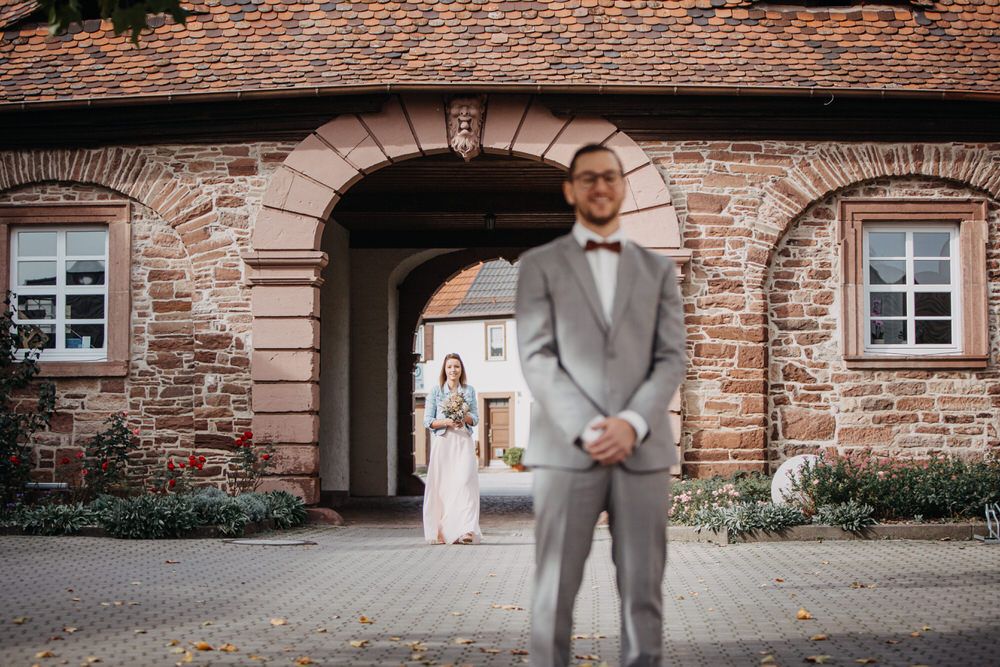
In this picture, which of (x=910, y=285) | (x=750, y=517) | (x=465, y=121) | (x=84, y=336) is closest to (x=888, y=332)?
(x=910, y=285)

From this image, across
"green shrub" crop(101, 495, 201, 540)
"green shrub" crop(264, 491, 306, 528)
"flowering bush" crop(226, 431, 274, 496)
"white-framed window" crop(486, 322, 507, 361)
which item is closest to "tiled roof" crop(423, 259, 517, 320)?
"white-framed window" crop(486, 322, 507, 361)

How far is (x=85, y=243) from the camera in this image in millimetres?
12992

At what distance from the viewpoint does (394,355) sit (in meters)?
19.2

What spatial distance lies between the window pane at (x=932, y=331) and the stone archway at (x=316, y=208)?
2978 mm

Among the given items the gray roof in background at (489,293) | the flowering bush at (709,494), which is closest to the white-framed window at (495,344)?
the gray roof in background at (489,293)

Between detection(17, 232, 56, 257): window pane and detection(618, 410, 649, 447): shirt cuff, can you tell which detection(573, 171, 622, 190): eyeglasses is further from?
detection(17, 232, 56, 257): window pane

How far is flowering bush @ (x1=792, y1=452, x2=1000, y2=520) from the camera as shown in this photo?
10625 millimetres

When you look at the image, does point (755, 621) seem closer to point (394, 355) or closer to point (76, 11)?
point (76, 11)

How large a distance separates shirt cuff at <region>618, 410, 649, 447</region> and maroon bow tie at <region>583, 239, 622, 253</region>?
56 cm

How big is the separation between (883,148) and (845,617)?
744 centimetres

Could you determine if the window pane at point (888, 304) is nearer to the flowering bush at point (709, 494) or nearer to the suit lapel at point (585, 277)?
the flowering bush at point (709, 494)

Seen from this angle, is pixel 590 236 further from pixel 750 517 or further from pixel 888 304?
pixel 888 304

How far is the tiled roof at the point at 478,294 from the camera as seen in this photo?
4266 cm

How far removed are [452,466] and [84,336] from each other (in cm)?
480
